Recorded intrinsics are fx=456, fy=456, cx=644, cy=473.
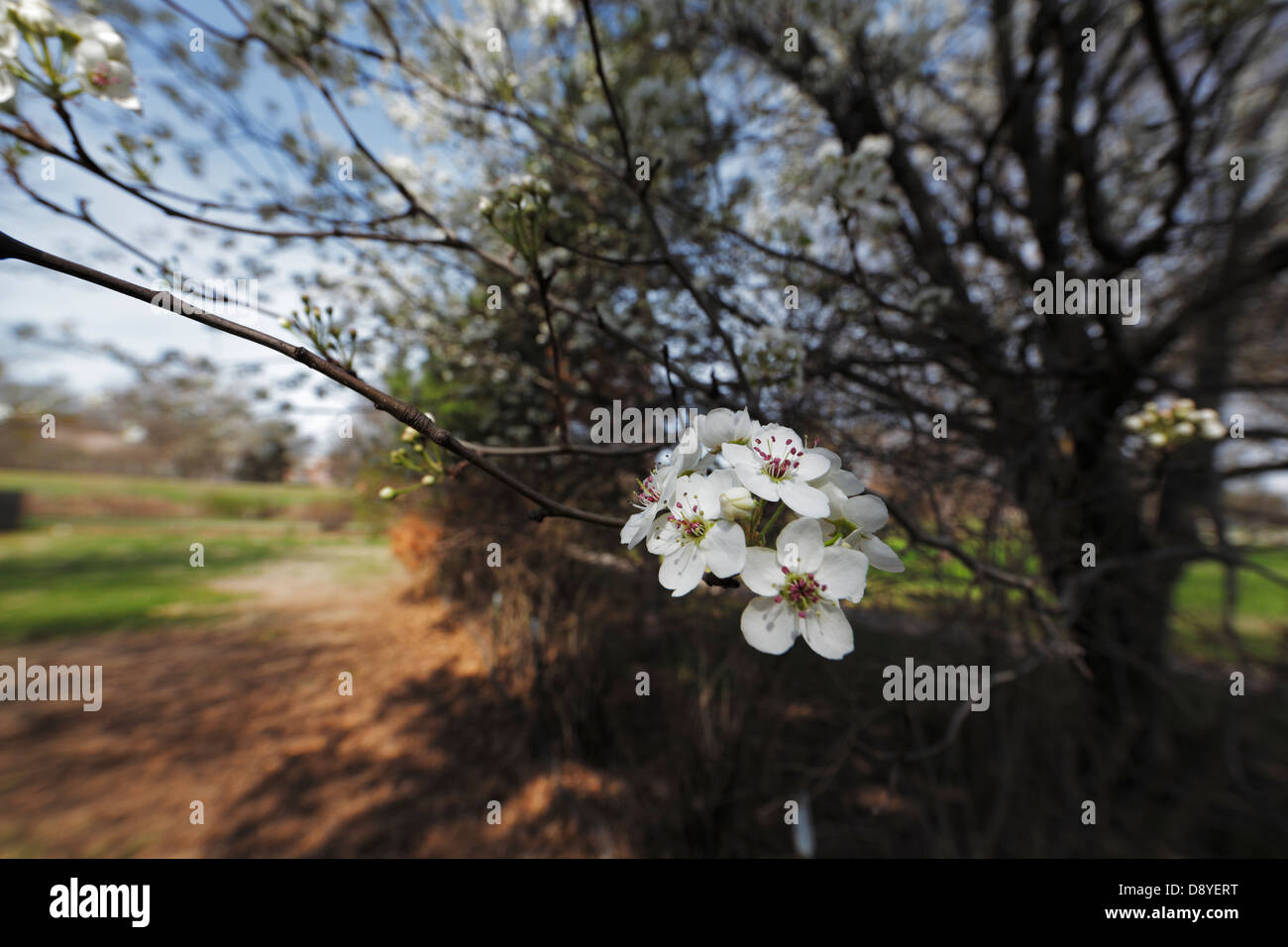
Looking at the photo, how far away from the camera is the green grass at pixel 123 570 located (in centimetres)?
553

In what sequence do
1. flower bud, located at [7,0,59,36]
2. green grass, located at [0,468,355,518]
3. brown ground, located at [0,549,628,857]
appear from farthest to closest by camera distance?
green grass, located at [0,468,355,518], brown ground, located at [0,549,628,857], flower bud, located at [7,0,59,36]

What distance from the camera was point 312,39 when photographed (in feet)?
4.94

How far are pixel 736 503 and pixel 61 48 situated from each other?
1566mm

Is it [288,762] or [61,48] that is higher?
[61,48]

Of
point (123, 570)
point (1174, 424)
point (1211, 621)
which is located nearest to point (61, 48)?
point (1174, 424)

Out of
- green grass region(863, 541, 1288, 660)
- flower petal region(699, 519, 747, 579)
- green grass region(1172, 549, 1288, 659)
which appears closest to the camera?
flower petal region(699, 519, 747, 579)

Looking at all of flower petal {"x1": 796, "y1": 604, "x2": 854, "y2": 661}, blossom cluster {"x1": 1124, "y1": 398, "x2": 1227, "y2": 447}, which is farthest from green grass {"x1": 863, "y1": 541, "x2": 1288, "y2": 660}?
blossom cluster {"x1": 1124, "y1": 398, "x2": 1227, "y2": 447}

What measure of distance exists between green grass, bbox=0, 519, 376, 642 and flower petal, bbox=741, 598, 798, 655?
755cm

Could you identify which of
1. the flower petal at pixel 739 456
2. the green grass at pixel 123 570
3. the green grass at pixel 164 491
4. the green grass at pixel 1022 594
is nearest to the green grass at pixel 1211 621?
the green grass at pixel 1022 594

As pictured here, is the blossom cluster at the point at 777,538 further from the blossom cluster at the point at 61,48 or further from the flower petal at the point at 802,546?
the blossom cluster at the point at 61,48

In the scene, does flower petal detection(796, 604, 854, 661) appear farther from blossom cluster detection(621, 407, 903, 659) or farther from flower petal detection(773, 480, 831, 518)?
flower petal detection(773, 480, 831, 518)

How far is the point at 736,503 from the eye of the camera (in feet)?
1.92

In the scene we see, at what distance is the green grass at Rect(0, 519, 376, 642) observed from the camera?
218 inches

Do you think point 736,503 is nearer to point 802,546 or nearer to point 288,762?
point 802,546
